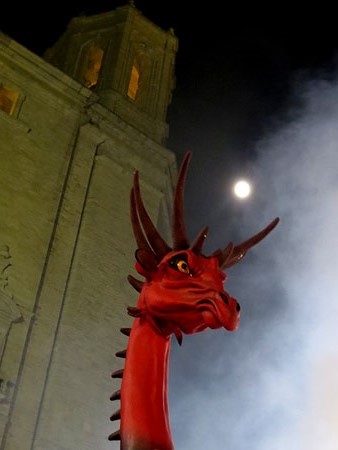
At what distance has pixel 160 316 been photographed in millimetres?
4590

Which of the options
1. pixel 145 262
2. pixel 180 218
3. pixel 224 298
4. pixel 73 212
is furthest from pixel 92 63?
pixel 224 298

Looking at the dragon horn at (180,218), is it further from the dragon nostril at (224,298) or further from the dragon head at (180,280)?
the dragon nostril at (224,298)

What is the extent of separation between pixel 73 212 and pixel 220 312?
12403 mm

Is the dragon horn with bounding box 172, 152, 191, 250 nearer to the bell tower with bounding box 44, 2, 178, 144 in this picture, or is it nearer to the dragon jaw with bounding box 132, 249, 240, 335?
the dragon jaw with bounding box 132, 249, 240, 335

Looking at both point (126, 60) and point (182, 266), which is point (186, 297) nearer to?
point (182, 266)

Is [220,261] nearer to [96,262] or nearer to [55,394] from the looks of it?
[55,394]

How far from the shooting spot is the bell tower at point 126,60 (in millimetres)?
20031

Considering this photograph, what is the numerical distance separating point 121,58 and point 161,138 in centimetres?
270

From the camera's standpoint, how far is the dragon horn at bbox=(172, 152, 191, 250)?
498 centimetres

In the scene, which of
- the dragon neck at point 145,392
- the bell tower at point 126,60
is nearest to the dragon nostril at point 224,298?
the dragon neck at point 145,392

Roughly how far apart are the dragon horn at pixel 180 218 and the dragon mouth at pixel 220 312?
63 cm

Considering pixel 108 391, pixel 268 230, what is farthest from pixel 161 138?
pixel 268 230

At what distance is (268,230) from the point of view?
5.14m

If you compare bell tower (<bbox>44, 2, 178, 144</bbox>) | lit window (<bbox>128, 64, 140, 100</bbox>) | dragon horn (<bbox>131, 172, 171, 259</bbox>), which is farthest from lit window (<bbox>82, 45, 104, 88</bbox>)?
dragon horn (<bbox>131, 172, 171, 259</bbox>)
